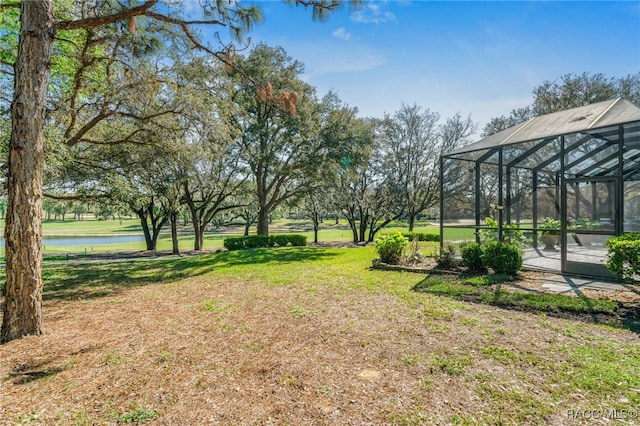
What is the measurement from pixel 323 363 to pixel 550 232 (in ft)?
21.6

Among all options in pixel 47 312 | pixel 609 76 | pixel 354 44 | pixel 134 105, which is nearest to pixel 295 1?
pixel 354 44

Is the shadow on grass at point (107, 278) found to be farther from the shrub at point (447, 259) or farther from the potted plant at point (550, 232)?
the potted plant at point (550, 232)

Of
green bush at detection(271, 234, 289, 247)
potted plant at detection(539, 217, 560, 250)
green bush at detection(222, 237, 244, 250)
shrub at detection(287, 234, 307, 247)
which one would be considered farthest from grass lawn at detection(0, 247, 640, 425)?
shrub at detection(287, 234, 307, 247)

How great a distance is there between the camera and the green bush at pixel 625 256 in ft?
14.8

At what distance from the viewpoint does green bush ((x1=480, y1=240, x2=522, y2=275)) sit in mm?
6688

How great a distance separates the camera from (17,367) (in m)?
2.96

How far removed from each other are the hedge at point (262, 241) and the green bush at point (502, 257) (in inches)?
442

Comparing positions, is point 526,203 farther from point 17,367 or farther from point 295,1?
point 17,367

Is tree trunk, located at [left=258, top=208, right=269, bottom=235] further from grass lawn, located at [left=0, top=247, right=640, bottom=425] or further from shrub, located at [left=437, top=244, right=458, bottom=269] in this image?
grass lawn, located at [left=0, top=247, right=640, bottom=425]

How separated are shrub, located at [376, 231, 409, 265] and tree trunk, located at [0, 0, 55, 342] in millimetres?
6967

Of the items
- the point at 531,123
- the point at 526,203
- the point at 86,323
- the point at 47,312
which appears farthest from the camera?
the point at 531,123

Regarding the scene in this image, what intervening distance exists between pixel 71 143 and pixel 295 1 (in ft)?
18.3

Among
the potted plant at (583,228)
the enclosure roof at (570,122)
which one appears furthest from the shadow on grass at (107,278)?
the potted plant at (583,228)

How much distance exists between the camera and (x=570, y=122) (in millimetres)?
6980
